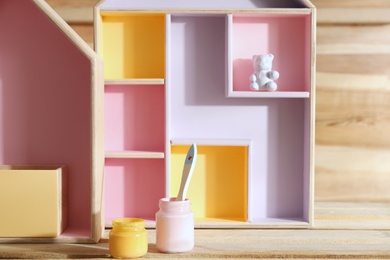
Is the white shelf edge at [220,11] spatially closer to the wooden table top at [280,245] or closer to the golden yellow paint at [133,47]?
the golden yellow paint at [133,47]

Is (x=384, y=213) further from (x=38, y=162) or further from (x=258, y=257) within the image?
(x=38, y=162)

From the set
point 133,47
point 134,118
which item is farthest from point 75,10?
point 134,118

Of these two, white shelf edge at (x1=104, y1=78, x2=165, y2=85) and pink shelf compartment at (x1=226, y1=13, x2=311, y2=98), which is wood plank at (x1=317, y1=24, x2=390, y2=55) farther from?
white shelf edge at (x1=104, y1=78, x2=165, y2=85)

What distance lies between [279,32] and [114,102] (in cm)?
39

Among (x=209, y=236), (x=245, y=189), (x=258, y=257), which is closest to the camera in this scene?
(x=258, y=257)

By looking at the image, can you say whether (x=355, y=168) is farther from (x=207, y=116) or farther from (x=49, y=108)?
(x=49, y=108)

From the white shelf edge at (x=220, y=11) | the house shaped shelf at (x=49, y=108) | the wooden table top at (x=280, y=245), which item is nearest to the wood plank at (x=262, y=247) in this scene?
the wooden table top at (x=280, y=245)

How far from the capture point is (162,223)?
36.0 inches

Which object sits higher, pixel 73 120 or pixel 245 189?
pixel 73 120

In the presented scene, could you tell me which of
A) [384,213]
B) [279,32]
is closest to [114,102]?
[279,32]

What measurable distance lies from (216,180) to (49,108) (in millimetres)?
382

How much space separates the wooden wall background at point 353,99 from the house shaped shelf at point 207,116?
8.0 inches

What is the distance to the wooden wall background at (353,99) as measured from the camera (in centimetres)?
131

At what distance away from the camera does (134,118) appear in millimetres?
1132
